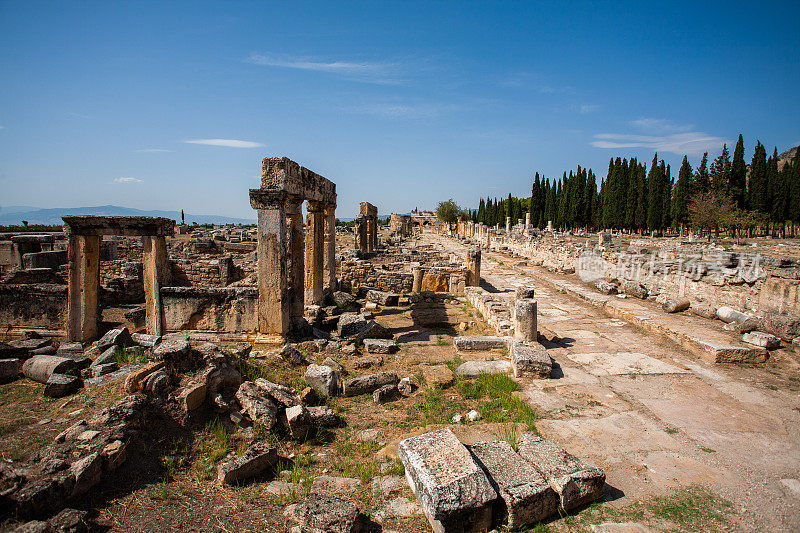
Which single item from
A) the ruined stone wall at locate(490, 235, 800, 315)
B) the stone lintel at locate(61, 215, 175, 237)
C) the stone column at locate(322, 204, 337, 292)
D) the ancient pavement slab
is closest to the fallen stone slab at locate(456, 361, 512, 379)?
the ancient pavement slab

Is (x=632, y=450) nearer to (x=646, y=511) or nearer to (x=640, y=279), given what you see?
(x=646, y=511)

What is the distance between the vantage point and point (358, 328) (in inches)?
372

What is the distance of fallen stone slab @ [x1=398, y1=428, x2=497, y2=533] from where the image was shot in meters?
3.42

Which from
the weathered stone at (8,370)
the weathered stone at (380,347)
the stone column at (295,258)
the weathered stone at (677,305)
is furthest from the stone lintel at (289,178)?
the weathered stone at (677,305)

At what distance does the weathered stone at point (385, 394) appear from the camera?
6.31 metres

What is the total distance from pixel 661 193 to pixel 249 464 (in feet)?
167

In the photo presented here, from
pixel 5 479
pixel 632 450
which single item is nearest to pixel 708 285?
pixel 632 450

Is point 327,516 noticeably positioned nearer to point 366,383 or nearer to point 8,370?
point 366,383

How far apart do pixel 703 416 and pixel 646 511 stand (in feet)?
8.94

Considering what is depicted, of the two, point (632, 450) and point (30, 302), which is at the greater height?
point (30, 302)

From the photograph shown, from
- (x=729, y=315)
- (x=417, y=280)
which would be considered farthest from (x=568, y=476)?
(x=417, y=280)

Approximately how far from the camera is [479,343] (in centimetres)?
873

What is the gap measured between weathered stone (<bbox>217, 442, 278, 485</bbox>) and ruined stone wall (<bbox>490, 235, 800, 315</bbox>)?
1108 cm

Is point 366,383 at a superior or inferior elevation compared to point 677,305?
inferior
